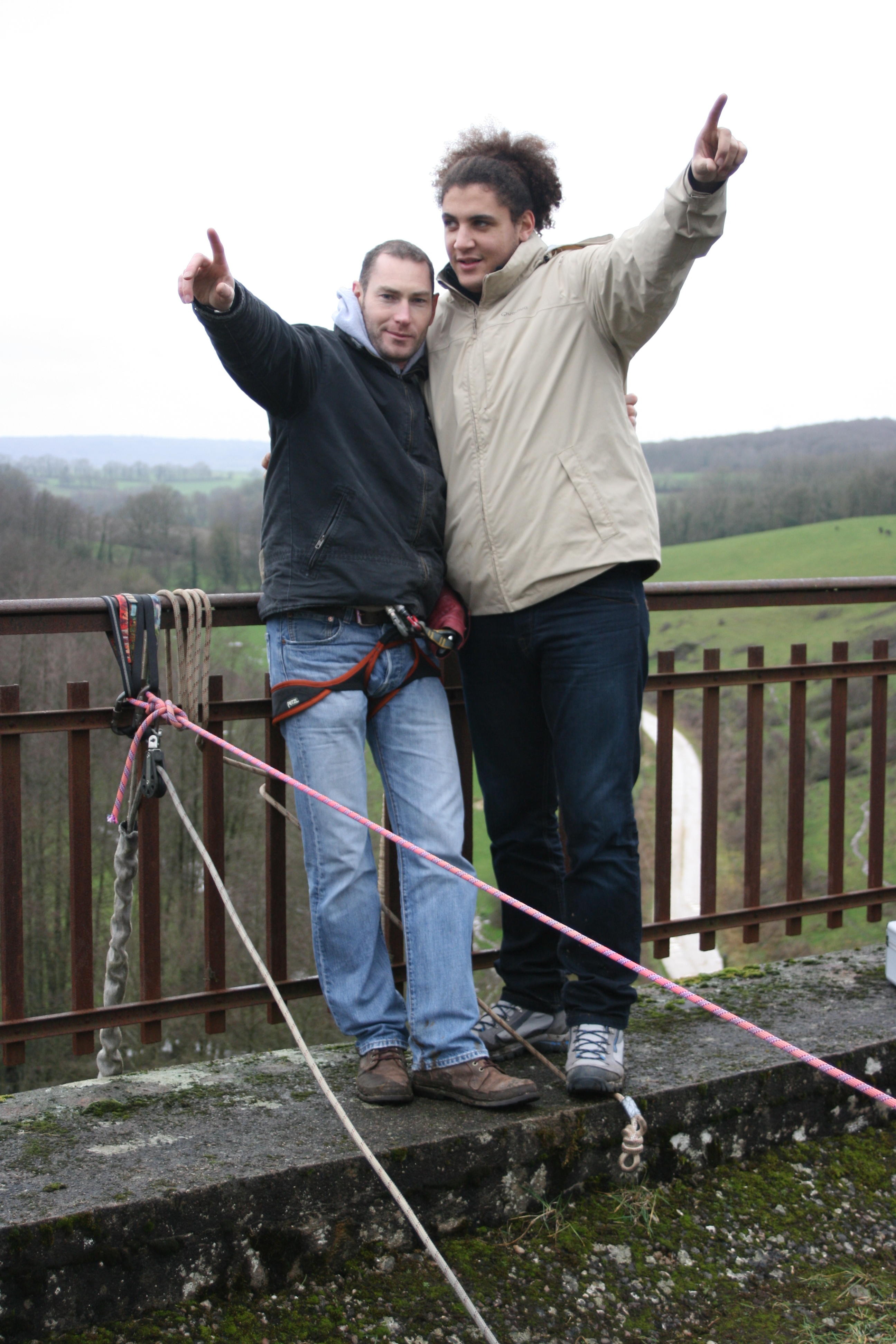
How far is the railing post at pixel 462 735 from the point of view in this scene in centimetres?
292

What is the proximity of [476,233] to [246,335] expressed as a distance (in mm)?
689

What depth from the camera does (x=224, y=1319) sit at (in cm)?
184

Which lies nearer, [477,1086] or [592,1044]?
[477,1086]

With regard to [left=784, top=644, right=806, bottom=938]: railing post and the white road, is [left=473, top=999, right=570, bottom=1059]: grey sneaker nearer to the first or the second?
[left=784, top=644, right=806, bottom=938]: railing post

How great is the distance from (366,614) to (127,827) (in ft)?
2.58

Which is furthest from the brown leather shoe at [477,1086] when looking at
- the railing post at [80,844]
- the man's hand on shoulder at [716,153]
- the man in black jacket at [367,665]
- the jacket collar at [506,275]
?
the man's hand on shoulder at [716,153]

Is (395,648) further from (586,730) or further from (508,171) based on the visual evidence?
(508,171)

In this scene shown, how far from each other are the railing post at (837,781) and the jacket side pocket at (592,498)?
1.35 metres

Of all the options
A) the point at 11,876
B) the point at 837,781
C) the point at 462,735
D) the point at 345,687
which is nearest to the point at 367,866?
the point at 345,687

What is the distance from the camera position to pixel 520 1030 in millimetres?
2641

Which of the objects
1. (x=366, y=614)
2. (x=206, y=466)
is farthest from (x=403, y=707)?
(x=206, y=466)

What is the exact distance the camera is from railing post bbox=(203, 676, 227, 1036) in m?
2.64

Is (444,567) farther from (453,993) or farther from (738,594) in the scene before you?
(738,594)

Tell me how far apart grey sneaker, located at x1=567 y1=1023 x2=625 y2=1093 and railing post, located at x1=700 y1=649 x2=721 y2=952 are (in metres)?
0.77
